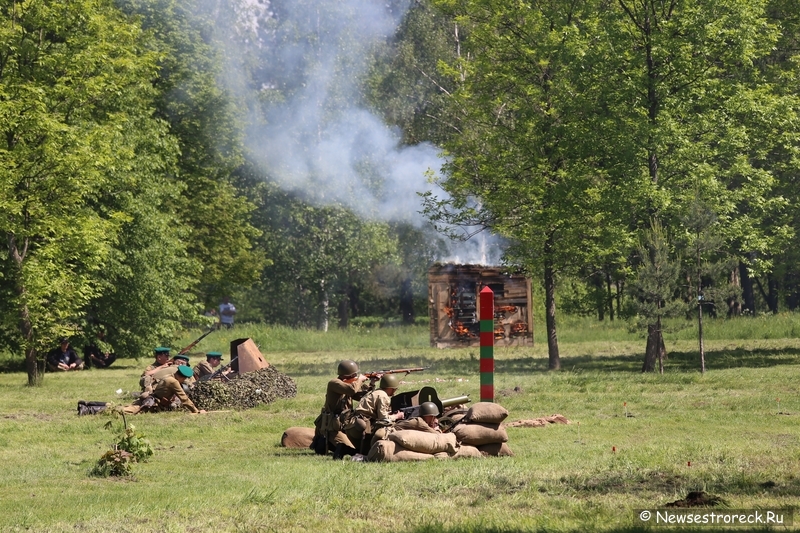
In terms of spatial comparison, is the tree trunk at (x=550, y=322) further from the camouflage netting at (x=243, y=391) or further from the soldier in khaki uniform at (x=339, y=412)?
the soldier in khaki uniform at (x=339, y=412)

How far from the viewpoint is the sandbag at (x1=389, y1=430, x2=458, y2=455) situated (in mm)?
15297

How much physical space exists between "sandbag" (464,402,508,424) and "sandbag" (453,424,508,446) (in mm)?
71

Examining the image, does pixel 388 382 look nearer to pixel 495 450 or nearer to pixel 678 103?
pixel 495 450

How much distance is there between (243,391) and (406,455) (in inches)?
372

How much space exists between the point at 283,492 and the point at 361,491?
0.87 meters

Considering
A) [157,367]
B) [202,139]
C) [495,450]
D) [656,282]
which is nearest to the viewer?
[495,450]

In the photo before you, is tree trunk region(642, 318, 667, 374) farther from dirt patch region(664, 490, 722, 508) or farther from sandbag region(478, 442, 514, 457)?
dirt patch region(664, 490, 722, 508)

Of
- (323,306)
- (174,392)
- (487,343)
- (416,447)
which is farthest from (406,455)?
(323,306)

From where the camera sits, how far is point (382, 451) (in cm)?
1533

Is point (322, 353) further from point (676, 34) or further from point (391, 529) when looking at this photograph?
point (391, 529)

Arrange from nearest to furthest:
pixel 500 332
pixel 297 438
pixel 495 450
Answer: pixel 495 450, pixel 297 438, pixel 500 332

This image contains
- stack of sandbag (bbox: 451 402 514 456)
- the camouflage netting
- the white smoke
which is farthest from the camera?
the white smoke

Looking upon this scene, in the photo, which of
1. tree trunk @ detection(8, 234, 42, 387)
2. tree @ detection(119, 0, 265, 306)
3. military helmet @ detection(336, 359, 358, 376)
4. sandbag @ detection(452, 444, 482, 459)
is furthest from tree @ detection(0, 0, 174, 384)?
sandbag @ detection(452, 444, 482, 459)

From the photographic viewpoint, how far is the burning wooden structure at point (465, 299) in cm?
4556
